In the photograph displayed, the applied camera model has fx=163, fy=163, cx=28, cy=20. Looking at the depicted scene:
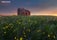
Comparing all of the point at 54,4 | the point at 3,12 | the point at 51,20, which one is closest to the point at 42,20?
the point at 51,20

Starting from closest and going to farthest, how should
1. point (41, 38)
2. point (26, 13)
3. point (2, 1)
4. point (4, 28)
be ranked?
point (41, 38) → point (4, 28) → point (26, 13) → point (2, 1)

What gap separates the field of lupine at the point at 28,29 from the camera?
7.69ft

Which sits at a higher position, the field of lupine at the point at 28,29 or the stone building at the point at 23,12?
the stone building at the point at 23,12

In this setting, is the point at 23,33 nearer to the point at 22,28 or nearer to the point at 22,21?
the point at 22,28

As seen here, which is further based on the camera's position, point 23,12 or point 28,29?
point 23,12

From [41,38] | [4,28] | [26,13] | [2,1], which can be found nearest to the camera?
[41,38]

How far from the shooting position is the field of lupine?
235cm

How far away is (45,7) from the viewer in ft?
11.7

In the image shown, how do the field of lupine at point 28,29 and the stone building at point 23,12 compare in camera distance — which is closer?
the field of lupine at point 28,29

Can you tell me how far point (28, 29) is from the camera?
2.43 meters

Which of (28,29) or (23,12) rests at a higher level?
(23,12)

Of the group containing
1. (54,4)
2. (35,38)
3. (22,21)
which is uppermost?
(54,4)

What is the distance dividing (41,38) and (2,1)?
5.32ft

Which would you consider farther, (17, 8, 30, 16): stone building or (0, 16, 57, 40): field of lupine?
(17, 8, 30, 16): stone building
